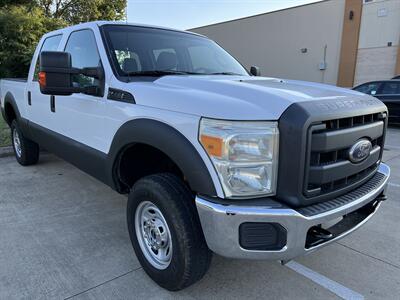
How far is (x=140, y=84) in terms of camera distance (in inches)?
105

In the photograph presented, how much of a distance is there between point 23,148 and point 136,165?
125 inches

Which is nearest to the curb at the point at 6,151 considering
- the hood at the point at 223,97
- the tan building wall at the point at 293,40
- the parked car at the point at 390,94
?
the hood at the point at 223,97

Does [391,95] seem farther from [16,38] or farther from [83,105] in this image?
[16,38]

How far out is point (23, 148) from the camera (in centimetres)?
545

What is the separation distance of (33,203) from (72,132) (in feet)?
3.89

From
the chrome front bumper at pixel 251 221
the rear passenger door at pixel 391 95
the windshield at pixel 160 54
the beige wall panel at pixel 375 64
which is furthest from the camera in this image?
the beige wall panel at pixel 375 64

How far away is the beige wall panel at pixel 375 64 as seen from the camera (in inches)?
663

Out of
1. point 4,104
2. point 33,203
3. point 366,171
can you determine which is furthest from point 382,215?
point 4,104

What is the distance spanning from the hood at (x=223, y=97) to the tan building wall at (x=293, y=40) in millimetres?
18012

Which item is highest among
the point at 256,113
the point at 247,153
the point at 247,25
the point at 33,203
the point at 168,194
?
the point at 247,25

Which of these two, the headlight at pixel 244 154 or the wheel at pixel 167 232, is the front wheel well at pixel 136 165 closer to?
the wheel at pixel 167 232

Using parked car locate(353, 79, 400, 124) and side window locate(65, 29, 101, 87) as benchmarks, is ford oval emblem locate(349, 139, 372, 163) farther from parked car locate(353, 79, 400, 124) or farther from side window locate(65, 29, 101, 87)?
parked car locate(353, 79, 400, 124)

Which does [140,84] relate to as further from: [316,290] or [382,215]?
[382,215]

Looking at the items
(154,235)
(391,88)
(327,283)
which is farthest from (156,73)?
(391,88)
